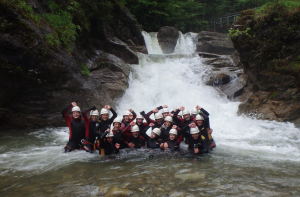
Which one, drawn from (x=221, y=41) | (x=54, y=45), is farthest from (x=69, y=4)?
(x=221, y=41)

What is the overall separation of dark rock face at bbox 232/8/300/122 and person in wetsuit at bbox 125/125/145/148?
20.5 feet

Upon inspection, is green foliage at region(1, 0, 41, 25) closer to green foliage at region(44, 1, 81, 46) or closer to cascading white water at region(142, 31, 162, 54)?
green foliage at region(44, 1, 81, 46)

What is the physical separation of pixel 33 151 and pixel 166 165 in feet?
12.2

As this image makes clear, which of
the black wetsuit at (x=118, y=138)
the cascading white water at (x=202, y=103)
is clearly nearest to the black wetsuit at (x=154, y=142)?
the black wetsuit at (x=118, y=138)

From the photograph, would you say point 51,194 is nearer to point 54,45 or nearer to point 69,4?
point 54,45

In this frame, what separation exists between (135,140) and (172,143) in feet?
3.26

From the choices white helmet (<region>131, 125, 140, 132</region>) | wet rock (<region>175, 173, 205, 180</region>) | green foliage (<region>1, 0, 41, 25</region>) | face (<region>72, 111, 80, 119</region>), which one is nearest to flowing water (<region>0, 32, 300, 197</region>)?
wet rock (<region>175, 173, 205, 180</region>)

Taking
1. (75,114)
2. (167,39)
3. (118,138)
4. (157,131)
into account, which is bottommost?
(118,138)

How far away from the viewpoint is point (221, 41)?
2167 cm

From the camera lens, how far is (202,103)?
12.4 m

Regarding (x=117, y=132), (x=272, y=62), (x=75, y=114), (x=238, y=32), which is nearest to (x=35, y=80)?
(x=75, y=114)

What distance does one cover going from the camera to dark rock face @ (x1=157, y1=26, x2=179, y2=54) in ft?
75.0

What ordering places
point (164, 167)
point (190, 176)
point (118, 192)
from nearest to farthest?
1. point (118, 192)
2. point (190, 176)
3. point (164, 167)

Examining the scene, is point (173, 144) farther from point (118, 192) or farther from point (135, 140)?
point (118, 192)
